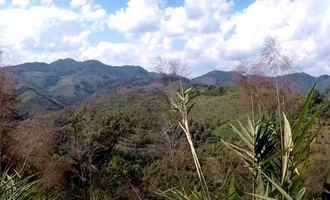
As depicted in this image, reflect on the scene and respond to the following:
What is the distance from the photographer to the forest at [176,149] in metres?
2.26

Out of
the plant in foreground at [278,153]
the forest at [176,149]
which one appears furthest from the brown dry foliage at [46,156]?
the plant in foreground at [278,153]

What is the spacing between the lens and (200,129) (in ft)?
240

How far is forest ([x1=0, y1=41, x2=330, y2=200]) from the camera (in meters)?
2.26

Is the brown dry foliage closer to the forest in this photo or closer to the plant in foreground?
the forest

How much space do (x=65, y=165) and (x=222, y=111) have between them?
58430 millimetres

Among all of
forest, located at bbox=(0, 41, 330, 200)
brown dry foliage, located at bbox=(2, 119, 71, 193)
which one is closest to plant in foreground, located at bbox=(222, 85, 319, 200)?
forest, located at bbox=(0, 41, 330, 200)

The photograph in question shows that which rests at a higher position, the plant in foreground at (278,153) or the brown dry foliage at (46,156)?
the plant in foreground at (278,153)

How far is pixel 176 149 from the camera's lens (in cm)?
2692

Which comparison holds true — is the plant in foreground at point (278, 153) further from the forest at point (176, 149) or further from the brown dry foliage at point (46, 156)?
the brown dry foliage at point (46, 156)

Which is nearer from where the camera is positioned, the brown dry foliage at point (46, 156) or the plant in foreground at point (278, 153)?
the plant in foreground at point (278, 153)

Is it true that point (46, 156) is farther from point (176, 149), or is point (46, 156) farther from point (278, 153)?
point (278, 153)

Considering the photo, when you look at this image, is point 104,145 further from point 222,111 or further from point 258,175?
Result: point 222,111

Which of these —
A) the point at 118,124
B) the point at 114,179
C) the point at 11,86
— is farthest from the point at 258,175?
the point at 118,124

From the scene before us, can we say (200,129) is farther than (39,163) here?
Yes
